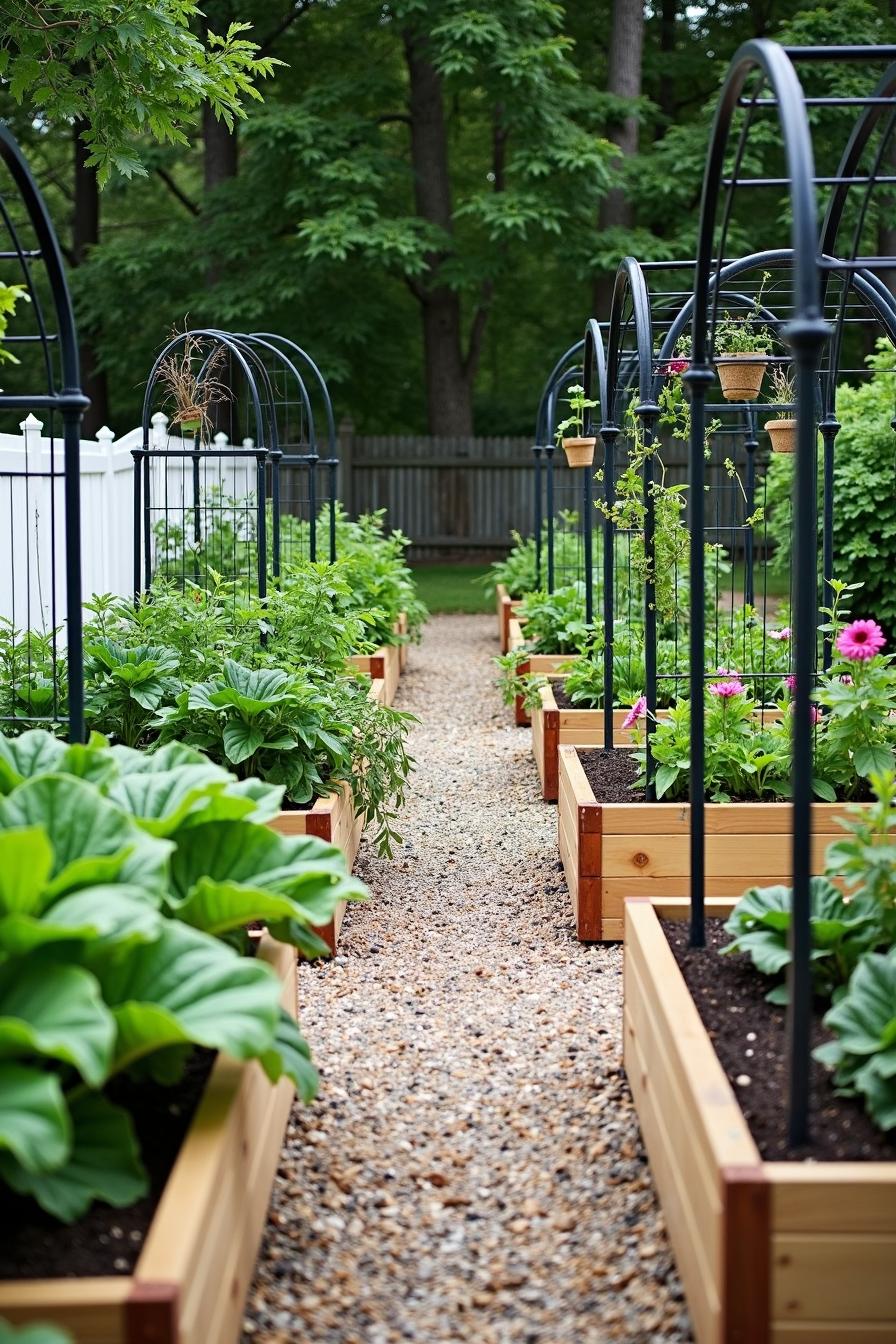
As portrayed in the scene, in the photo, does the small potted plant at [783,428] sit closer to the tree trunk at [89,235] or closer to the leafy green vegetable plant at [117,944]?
the leafy green vegetable plant at [117,944]

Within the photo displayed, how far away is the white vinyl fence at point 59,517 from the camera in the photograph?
6.59m

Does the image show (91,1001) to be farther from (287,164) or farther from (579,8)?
(579,8)

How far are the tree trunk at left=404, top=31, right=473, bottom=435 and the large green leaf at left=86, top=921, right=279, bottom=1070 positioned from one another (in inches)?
596

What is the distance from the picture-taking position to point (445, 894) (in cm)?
517

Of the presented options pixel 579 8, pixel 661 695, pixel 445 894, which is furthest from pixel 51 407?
pixel 579 8

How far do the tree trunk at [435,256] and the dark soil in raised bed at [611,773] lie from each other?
39.5 feet

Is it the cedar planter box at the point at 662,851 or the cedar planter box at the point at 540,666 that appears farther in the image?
the cedar planter box at the point at 540,666

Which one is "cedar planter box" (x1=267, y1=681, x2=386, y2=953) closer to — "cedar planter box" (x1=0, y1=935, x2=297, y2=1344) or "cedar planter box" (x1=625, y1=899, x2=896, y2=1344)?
"cedar planter box" (x1=0, y1=935, x2=297, y2=1344)

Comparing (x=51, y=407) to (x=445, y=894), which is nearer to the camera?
(x=51, y=407)

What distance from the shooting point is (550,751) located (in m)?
6.45

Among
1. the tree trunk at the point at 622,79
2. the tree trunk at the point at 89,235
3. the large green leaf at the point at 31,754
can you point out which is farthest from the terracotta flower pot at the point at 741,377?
the tree trunk at the point at 89,235

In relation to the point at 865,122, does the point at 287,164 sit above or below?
above

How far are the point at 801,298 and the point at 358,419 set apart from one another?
18765 millimetres

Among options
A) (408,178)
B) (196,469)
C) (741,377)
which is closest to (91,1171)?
(741,377)
